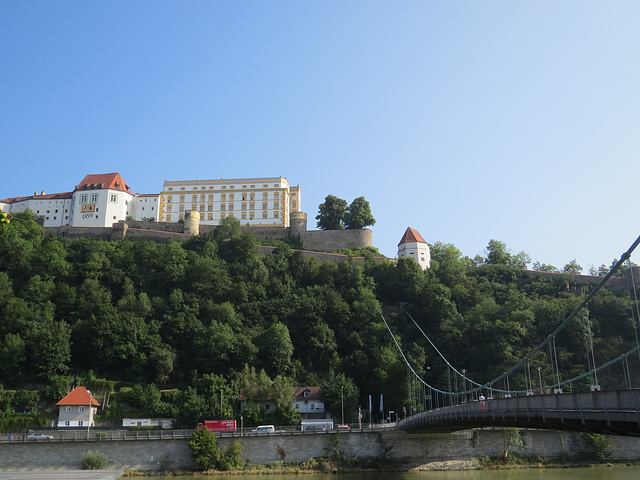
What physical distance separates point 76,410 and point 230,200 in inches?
1598

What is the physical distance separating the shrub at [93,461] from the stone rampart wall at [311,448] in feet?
1.19

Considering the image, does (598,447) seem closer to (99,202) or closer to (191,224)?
(191,224)

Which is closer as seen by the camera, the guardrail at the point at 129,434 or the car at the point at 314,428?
the guardrail at the point at 129,434

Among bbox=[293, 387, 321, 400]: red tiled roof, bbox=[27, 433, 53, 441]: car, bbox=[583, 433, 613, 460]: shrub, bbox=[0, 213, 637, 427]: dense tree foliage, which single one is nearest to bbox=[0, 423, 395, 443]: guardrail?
bbox=[27, 433, 53, 441]: car

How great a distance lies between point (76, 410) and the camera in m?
34.7

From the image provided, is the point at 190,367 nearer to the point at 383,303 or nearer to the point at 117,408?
the point at 117,408

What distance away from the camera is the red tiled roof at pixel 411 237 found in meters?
61.8

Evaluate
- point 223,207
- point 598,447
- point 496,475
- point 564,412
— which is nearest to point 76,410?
point 496,475

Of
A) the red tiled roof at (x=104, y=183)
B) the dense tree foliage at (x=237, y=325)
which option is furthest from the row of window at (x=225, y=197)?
the dense tree foliage at (x=237, y=325)

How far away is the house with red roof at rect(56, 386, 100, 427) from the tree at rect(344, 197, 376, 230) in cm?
3695

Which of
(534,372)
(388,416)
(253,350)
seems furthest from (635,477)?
(253,350)

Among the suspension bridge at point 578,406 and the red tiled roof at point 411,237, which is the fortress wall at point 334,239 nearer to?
the red tiled roof at point 411,237

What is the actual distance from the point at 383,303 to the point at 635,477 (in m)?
26.3

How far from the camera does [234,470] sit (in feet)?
97.3
